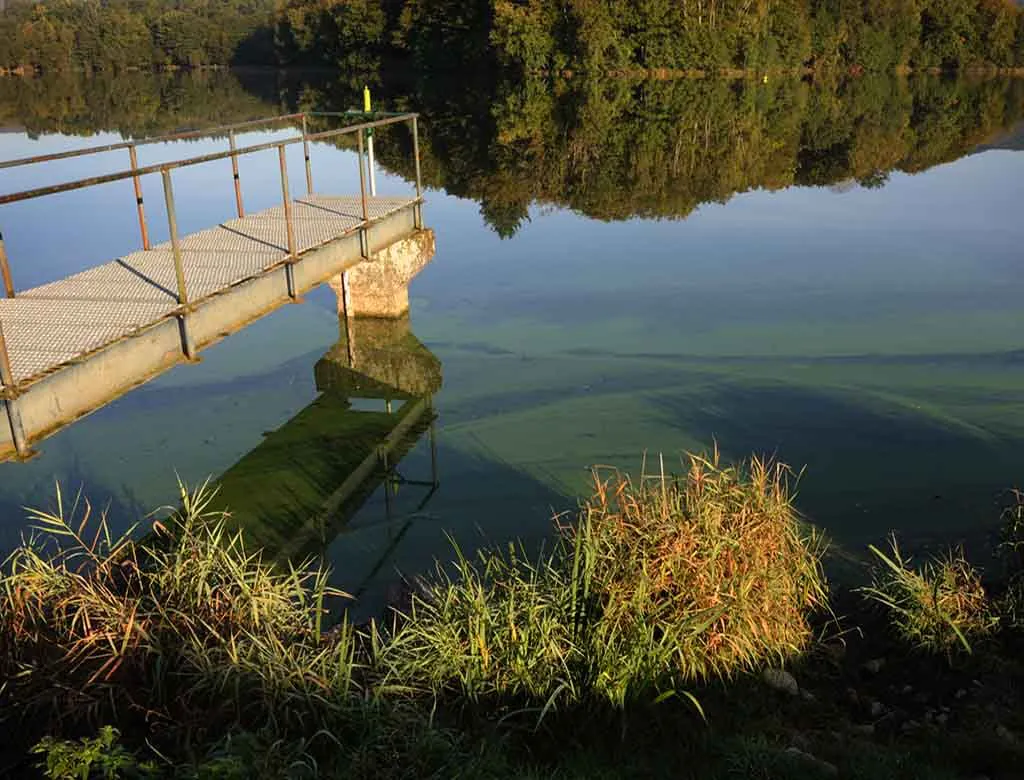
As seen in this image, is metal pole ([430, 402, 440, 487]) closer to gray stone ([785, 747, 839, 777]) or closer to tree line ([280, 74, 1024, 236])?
gray stone ([785, 747, 839, 777])

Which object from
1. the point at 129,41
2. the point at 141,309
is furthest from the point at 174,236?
the point at 129,41

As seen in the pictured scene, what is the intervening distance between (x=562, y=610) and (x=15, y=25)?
96798 mm

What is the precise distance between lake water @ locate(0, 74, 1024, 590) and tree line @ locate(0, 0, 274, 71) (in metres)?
61.3

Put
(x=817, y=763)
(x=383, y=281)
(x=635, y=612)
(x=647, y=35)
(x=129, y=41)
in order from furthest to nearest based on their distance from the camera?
(x=129, y=41), (x=647, y=35), (x=383, y=281), (x=635, y=612), (x=817, y=763)

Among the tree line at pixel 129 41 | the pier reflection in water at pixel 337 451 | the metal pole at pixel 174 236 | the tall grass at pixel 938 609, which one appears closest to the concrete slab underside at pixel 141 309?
the metal pole at pixel 174 236

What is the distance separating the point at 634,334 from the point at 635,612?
255 inches

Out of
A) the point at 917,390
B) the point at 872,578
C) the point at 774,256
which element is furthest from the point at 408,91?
the point at 872,578

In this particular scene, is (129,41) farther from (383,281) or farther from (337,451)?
(337,451)

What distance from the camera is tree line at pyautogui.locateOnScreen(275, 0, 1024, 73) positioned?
1876 inches

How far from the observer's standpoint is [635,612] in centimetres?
450

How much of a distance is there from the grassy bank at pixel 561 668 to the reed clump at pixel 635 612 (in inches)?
0.5

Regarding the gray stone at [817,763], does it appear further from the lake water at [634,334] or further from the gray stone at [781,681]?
the lake water at [634,334]

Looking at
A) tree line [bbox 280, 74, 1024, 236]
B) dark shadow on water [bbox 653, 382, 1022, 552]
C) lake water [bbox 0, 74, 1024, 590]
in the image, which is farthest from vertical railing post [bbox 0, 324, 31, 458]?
tree line [bbox 280, 74, 1024, 236]

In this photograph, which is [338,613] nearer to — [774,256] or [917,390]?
[917,390]
